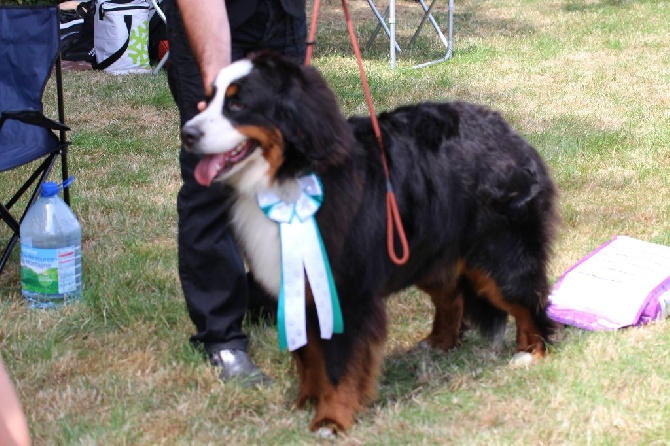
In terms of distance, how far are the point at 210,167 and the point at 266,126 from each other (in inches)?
8.1

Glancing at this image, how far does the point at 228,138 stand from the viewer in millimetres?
2625

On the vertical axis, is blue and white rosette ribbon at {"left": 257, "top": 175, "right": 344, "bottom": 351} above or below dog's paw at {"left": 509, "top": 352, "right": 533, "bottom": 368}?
above

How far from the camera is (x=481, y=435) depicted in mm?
2875

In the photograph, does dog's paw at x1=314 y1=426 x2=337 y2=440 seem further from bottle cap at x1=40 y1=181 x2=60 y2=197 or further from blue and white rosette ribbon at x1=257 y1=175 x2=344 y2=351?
bottle cap at x1=40 y1=181 x2=60 y2=197

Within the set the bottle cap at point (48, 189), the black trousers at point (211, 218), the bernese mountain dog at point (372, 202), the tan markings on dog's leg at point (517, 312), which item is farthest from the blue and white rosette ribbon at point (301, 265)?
the bottle cap at point (48, 189)

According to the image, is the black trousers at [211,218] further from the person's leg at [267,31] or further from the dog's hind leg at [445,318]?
the dog's hind leg at [445,318]

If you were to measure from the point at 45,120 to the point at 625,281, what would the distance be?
255 cm

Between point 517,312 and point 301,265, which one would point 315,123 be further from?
point 517,312

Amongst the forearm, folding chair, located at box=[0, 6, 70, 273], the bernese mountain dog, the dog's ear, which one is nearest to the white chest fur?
the bernese mountain dog

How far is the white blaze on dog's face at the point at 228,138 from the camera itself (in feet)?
8.63

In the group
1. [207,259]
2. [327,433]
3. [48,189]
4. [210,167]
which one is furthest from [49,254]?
[327,433]

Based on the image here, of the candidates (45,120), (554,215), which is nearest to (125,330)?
(45,120)

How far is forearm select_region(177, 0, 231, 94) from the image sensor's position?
2.92 meters

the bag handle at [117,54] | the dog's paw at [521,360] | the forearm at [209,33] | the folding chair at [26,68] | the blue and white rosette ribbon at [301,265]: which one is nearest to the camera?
the blue and white rosette ribbon at [301,265]
